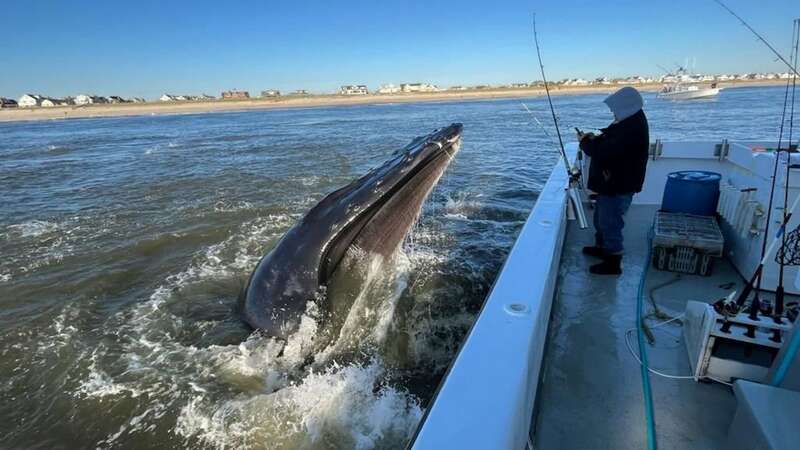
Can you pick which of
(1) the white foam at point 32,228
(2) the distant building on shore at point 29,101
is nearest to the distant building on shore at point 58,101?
(2) the distant building on shore at point 29,101

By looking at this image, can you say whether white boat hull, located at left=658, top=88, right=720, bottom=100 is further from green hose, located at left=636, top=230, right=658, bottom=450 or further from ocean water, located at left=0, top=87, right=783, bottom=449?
green hose, located at left=636, top=230, right=658, bottom=450

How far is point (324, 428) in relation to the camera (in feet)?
10.6

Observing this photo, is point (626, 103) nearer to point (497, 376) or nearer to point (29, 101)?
point (497, 376)

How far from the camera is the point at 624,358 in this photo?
299cm

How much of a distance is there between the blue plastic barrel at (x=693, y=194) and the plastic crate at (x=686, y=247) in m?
0.55

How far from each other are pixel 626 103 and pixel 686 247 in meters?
1.50

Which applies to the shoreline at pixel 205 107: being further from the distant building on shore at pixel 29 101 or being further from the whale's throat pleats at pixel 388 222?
the whale's throat pleats at pixel 388 222

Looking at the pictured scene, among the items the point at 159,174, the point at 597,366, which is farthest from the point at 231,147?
the point at 597,366

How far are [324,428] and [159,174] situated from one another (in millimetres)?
13838

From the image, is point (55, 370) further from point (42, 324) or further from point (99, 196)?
point (99, 196)

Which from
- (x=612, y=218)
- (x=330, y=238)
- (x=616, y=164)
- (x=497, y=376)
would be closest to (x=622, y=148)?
(x=616, y=164)

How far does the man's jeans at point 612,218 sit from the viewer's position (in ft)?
14.3

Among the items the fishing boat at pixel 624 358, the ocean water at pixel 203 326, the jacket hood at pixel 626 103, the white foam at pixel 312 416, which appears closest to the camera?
the fishing boat at pixel 624 358

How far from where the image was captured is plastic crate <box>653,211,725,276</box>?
4.09m
